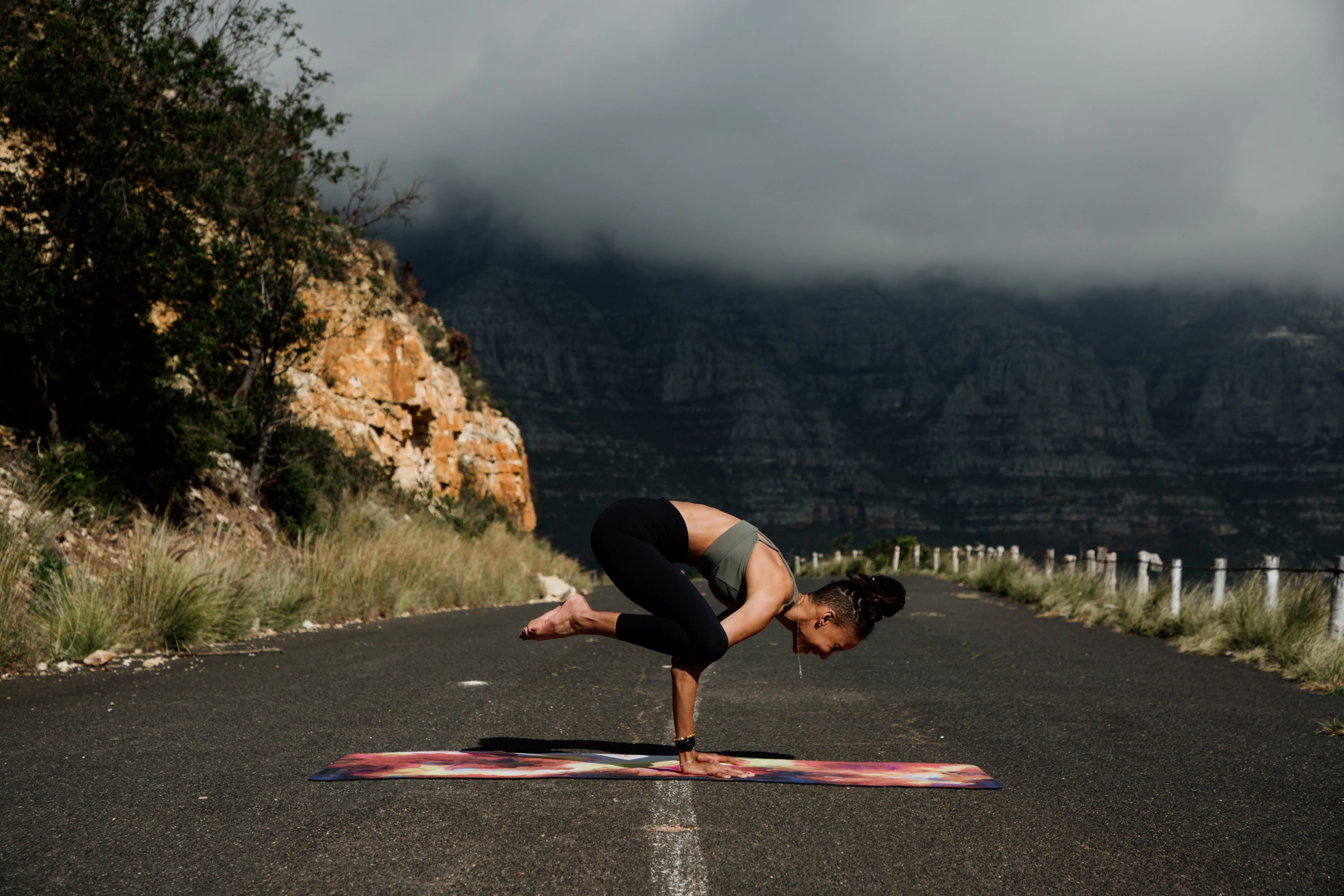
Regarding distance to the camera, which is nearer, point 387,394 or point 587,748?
point 587,748

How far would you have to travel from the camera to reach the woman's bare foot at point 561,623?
15.1 feet

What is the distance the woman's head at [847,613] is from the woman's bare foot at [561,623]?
1.08 metres

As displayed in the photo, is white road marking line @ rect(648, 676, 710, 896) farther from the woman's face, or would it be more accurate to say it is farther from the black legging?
the woman's face

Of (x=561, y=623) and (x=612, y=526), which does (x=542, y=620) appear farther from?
(x=612, y=526)

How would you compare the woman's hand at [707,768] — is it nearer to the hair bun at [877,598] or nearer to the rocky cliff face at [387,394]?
the hair bun at [877,598]

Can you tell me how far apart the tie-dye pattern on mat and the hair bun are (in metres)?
0.76

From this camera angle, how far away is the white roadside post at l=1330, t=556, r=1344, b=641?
31.4ft

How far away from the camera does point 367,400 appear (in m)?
26.6

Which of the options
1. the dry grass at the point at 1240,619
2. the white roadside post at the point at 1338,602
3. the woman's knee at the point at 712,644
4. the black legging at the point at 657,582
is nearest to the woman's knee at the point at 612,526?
the black legging at the point at 657,582

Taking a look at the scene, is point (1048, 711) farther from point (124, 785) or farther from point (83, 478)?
point (83, 478)

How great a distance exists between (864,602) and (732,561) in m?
0.72

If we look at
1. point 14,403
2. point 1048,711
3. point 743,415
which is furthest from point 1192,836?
point 743,415

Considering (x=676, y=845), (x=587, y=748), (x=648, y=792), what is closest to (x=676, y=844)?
(x=676, y=845)

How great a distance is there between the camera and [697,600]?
438cm
